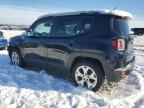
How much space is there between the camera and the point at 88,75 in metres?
6.56

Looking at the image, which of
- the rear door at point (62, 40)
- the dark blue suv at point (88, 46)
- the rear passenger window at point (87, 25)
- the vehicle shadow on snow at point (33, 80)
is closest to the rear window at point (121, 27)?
the dark blue suv at point (88, 46)

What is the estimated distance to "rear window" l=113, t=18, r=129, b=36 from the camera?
631 cm

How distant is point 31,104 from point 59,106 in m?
0.56

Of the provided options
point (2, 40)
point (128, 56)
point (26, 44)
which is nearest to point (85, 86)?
point (128, 56)

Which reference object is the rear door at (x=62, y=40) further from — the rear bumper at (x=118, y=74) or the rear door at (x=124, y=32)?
the rear bumper at (x=118, y=74)

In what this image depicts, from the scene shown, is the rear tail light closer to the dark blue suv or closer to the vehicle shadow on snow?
the dark blue suv

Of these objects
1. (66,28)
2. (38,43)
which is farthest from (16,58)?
(66,28)

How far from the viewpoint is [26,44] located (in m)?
8.62

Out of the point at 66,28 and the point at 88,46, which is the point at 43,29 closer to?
the point at 66,28

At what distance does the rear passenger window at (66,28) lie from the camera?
6842 millimetres

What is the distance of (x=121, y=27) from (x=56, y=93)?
2236 millimetres

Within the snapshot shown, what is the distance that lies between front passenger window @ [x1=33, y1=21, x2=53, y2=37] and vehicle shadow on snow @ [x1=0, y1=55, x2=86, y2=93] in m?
1.18

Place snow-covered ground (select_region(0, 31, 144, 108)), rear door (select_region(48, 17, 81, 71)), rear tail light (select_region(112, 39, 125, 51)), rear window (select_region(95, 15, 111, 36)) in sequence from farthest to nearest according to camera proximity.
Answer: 1. rear door (select_region(48, 17, 81, 71))
2. rear window (select_region(95, 15, 111, 36))
3. rear tail light (select_region(112, 39, 125, 51))
4. snow-covered ground (select_region(0, 31, 144, 108))

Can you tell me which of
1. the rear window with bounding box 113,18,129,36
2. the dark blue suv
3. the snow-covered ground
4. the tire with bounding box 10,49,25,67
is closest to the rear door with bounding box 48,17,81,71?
the dark blue suv
